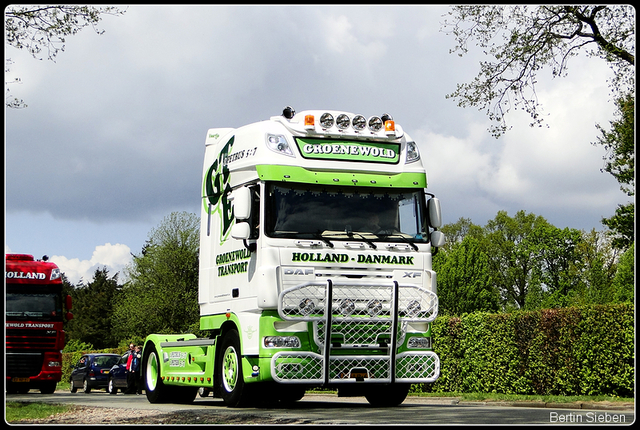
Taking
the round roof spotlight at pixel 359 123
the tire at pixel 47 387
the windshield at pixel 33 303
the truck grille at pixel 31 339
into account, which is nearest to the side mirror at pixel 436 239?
the round roof spotlight at pixel 359 123

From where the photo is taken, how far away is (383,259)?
1332 centimetres

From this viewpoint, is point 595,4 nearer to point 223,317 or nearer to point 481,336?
point 481,336

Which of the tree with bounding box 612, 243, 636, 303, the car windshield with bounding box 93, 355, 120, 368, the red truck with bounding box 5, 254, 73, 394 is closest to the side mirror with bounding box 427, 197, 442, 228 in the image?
the red truck with bounding box 5, 254, 73, 394

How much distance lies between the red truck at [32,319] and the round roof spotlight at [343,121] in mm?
13681

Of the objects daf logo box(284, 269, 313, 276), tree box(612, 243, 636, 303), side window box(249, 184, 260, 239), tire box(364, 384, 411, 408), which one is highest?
tree box(612, 243, 636, 303)

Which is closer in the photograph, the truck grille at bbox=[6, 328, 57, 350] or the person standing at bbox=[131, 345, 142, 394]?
the person standing at bbox=[131, 345, 142, 394]

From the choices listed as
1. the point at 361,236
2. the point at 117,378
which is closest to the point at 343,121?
the point at 361,236

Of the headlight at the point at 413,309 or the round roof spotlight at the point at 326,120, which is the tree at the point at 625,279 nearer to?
the headlight at the point at 413,309

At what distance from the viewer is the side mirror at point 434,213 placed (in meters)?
13.9

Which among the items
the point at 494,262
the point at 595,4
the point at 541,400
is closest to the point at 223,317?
the point at 541,400

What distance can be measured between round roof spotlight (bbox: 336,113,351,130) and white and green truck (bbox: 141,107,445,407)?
0.03 m

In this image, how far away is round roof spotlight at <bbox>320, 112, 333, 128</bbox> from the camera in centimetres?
1389

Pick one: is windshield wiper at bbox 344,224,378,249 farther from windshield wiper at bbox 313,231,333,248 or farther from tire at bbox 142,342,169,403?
tire at bbox 142,342,169,403

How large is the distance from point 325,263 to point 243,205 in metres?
1.60
